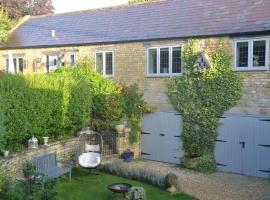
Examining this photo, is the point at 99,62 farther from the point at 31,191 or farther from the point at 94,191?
the point at 31,191

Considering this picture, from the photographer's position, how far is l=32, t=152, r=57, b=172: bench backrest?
1289cm

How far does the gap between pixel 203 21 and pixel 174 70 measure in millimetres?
2541

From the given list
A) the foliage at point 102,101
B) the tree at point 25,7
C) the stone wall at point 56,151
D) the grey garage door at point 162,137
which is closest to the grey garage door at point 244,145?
the grey garage door at point 162,137

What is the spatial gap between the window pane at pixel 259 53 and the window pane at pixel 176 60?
3.56 m

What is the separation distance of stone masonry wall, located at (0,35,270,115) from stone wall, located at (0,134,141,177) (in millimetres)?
2360

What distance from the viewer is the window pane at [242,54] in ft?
54.7

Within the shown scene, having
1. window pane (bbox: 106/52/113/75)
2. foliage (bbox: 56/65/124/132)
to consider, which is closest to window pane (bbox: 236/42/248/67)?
foliage (bbox: 56/65/124/132)

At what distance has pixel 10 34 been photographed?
27.9 metres

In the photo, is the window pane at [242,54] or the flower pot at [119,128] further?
the flower pot at [119,128]

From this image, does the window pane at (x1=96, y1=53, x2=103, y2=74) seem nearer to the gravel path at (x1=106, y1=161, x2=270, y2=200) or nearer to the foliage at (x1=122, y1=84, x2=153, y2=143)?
the foliage at (x1=122, y1=84, x2=153, y2=143)

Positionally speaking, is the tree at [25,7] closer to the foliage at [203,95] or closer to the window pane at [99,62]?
the window pane at [99,62]

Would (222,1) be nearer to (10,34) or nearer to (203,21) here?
(203,21)

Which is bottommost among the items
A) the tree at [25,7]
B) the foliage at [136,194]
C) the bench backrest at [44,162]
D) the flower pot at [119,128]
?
the foliage at [136,194]

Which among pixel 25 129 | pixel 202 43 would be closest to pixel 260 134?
pixel 202 43
